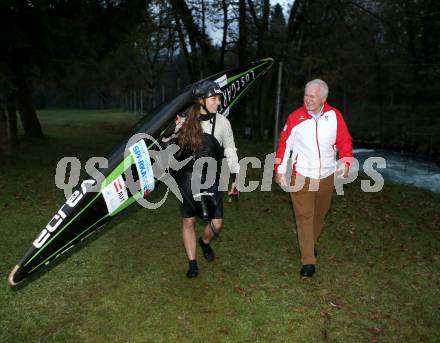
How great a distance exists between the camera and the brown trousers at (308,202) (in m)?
4.98

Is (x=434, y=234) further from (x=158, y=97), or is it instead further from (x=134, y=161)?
(x=158, y=97)

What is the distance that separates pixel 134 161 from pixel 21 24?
7121 millimetres

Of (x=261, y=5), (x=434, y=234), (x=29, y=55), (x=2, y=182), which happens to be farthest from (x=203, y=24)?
(x=434, y=234)

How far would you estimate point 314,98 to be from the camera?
470 cm

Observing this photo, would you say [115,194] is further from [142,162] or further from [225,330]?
[225,330]

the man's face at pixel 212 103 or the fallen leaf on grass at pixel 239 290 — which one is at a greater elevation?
the man's face at pixel 212 103

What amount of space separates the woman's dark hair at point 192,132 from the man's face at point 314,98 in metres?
1.22

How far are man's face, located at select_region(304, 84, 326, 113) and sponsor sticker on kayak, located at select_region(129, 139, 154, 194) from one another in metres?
2.03

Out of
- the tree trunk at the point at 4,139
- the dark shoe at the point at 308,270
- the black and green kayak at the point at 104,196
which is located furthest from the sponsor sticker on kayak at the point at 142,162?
the tree trunk at the point at 4,139

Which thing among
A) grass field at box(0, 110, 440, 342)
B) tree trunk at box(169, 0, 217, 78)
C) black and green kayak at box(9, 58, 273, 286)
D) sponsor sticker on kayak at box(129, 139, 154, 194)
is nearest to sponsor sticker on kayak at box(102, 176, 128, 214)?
black and green kayak at box(9, 58, 273, 286)

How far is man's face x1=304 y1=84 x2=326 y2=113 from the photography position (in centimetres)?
470

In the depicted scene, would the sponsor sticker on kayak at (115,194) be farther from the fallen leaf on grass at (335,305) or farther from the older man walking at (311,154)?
the fallen leaf on grass at (335,305)

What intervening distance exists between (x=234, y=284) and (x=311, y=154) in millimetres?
1748

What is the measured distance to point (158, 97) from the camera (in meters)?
58.8
